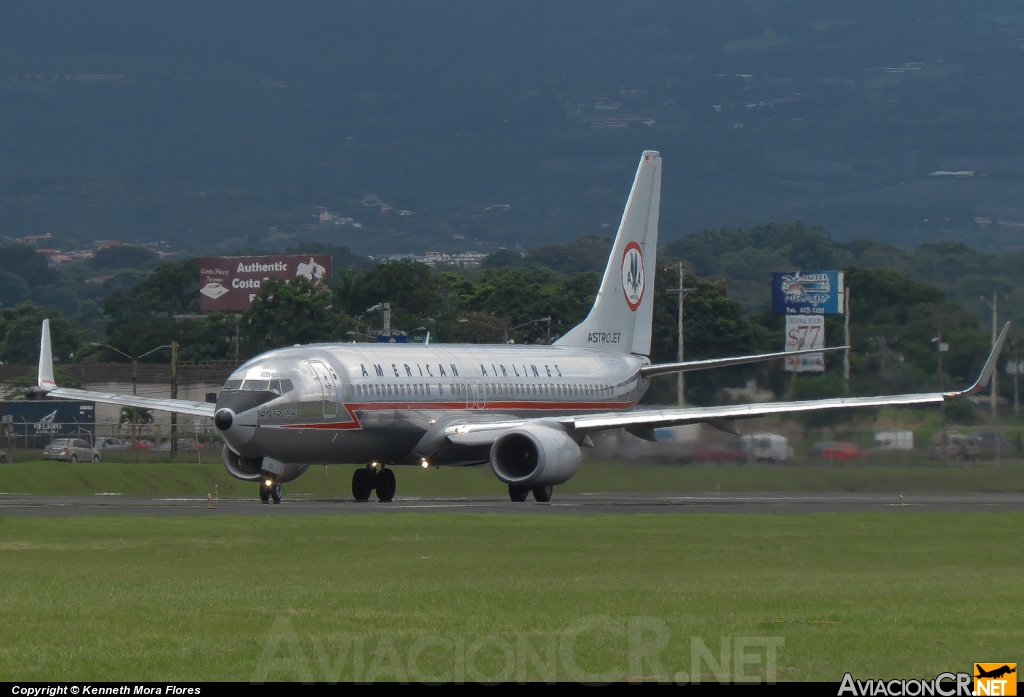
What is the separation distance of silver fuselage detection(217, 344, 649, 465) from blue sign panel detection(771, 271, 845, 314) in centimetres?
4347

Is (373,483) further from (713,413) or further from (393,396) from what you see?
(713,413)

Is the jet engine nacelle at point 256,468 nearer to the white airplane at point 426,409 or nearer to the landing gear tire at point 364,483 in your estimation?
the white airplane at point 426,409

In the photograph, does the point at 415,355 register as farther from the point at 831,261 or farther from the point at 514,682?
the point at 831,261

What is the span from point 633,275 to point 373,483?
13.7 m

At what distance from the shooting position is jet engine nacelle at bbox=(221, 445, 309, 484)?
3809 cm

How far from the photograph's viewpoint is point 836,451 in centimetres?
4341

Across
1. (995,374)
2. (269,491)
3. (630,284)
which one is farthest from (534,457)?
(995,374)

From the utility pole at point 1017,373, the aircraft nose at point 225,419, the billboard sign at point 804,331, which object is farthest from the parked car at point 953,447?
the billboard sign at point 804,331

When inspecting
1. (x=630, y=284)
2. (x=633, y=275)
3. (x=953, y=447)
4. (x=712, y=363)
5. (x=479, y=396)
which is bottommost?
(x=953, y=447)

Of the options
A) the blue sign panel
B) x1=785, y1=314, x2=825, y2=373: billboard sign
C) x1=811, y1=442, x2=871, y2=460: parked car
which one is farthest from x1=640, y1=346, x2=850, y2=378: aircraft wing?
the blue sign panel

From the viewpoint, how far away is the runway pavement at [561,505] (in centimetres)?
3269

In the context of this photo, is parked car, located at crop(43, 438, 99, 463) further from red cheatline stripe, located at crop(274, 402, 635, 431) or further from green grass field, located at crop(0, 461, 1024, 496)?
red cheatline stripe, located at crop(274, 402, 635, 431)

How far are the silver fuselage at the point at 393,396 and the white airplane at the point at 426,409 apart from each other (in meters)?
0.04

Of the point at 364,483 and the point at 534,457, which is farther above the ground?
the point at 534,457
